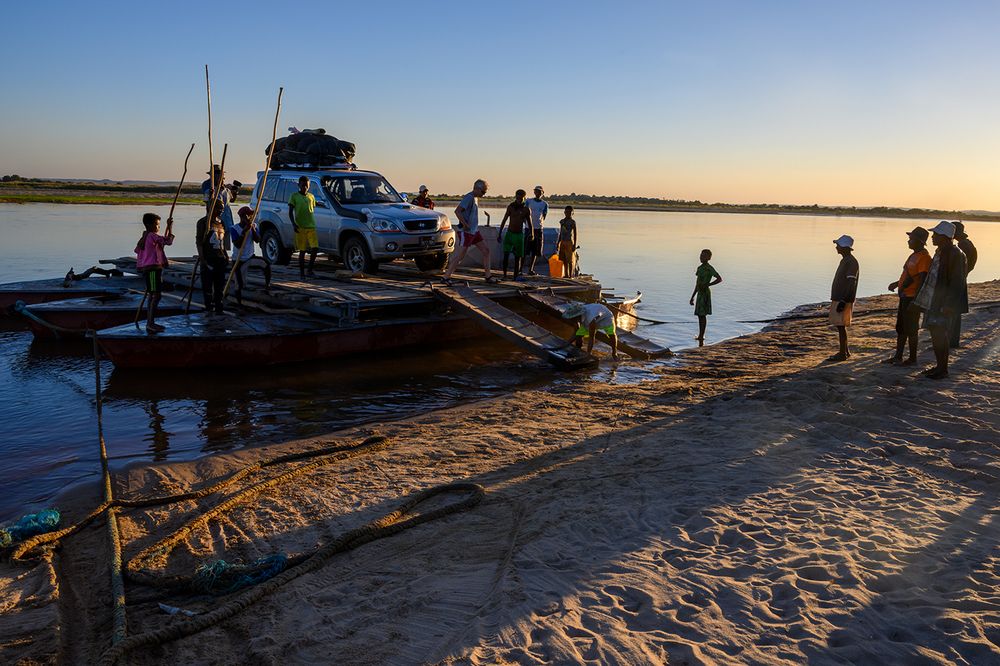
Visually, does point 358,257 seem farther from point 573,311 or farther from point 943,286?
point 943,286

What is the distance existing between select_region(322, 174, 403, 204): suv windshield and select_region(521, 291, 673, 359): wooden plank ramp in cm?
367

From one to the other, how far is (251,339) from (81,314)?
4.74 metres

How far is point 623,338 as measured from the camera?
12719mm

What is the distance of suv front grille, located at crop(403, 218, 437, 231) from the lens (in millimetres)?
13305

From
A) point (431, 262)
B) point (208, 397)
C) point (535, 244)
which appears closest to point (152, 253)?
point (208, 397)

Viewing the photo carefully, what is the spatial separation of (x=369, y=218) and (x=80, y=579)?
9196 millimetres

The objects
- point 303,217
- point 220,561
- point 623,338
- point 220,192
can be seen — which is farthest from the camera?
point 623,338

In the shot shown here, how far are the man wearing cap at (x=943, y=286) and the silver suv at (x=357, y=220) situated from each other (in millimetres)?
Answer: 8318

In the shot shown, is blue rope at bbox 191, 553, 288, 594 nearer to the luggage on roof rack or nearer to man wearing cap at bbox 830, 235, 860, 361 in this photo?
man wearing cap at bbox 830, 235, 860, 361

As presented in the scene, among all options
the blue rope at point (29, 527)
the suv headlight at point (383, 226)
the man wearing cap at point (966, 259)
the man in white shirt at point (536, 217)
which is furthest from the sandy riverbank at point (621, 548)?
the man in white shirt at point (536, 217)

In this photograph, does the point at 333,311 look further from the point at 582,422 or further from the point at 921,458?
the point at 921,458

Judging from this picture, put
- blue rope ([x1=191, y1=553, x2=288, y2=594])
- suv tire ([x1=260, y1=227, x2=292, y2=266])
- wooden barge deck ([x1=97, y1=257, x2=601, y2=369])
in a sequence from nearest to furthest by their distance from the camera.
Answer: blue rope ([x1=191, y1=553, x2=288, y2=594]) → wooden barge deck ([x1=97, y1=257, x2=601, y2=369]) → suv tire ([x1=260, y1=227, x2=292, y2=266])

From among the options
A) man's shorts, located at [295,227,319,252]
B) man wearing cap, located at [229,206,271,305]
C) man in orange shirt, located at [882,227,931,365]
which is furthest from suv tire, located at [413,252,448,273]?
man in orange shirt, located at [882,227,931,365]

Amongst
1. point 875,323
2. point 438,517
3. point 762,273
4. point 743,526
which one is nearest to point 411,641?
point 438,517
